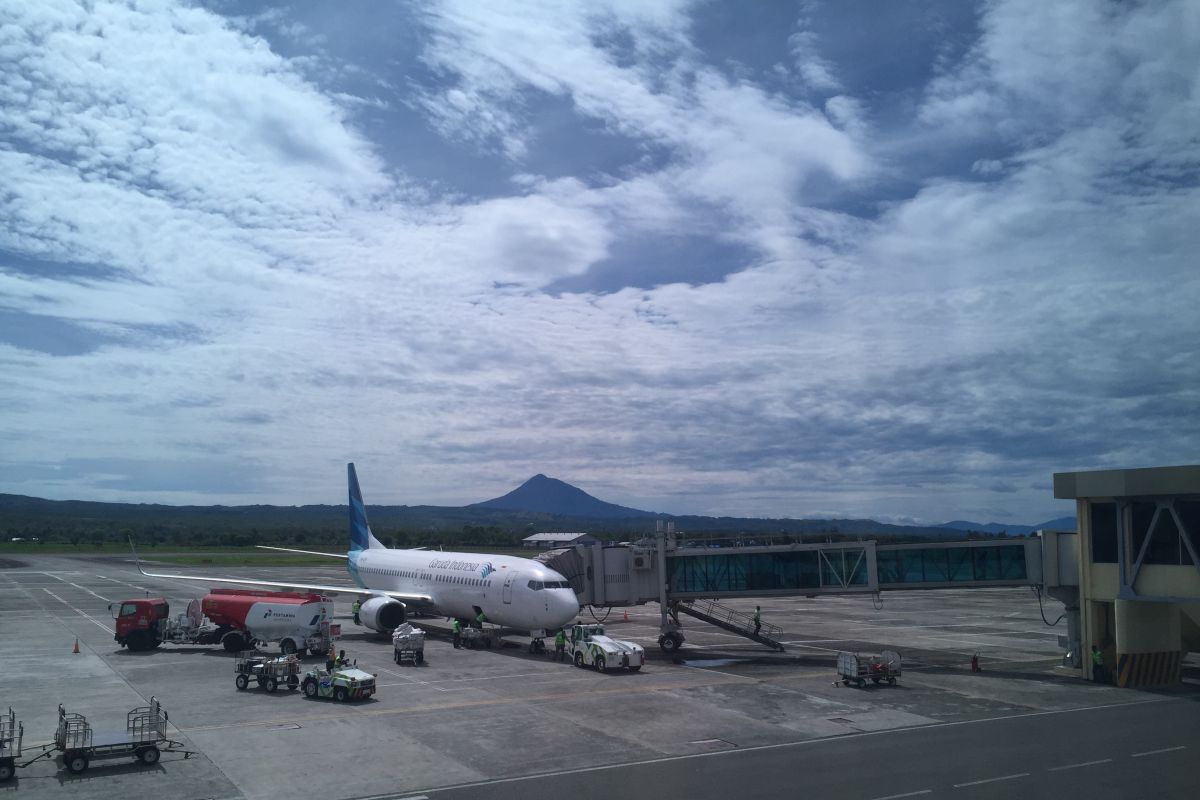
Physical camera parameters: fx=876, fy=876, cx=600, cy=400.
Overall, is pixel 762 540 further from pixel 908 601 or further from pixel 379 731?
pixel 908 601

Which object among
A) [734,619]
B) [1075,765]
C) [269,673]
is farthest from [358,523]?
[1075,765]

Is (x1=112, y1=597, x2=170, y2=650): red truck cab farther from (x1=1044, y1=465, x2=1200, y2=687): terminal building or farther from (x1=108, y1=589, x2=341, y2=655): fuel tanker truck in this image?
(x1=1044, y1=465, x2=1200, y2=687): terminal building

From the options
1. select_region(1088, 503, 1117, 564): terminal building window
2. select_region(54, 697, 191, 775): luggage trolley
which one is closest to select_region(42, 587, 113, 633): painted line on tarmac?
select_region(54, 697, 191, 775): luggage trolley

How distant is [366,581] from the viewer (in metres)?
55.3

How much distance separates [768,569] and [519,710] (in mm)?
17406

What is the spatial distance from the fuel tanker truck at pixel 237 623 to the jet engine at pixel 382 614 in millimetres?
3662

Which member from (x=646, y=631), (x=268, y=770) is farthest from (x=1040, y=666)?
(x=268, y=770)

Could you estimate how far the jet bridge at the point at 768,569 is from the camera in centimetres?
3834

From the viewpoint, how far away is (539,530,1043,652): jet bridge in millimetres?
38344

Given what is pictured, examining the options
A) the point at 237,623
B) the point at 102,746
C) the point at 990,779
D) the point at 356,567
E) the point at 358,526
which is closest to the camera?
the point at 990,779

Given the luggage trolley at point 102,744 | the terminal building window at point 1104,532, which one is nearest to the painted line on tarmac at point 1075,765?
the terminal building window at point 1104,532

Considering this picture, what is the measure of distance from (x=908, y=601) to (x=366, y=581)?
4745 cm

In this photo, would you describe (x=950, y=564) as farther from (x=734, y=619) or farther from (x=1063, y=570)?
(x=734, y=619)

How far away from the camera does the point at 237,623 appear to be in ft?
135
